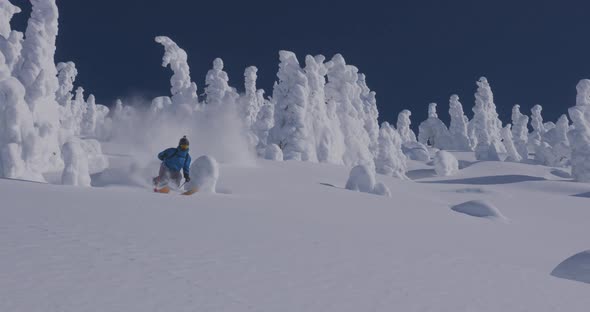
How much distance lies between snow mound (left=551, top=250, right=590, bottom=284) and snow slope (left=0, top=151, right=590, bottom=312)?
1.25 ft

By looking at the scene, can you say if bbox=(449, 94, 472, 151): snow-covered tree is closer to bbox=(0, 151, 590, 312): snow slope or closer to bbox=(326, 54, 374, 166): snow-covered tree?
bbox=(326, 54, 374, 166): snow-covered tree

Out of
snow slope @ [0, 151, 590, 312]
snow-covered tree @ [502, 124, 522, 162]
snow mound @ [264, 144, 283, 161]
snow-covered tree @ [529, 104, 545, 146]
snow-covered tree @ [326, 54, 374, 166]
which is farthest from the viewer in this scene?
snow-covered tree @ [529, 104, 545, 146]

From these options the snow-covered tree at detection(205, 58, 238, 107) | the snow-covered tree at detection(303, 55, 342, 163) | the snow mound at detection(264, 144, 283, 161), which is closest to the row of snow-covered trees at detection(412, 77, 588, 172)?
the snow-covered tree at detection(303, 55, 342, 163)

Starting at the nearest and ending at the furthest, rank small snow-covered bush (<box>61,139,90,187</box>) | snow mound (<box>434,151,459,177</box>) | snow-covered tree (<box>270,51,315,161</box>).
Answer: small snow-covered bush (<box>61,139,90,187</box>) → snow-covered tree (<box>270,51,315,161</box>) → snow mound (<box>434,151,459,177</box>)

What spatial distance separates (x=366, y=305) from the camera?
149 inches

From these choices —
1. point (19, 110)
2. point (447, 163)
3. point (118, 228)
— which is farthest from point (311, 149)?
point (118, 228)

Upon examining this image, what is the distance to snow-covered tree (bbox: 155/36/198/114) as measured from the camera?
48.0 m

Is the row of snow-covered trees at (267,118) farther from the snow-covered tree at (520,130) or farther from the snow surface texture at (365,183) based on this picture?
the snow surface texture at (365,183)

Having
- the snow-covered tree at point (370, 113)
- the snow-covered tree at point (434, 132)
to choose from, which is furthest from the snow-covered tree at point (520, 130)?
the snow-covered tree at point (370, 113)

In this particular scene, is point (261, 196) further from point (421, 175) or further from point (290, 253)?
point (421, 175)

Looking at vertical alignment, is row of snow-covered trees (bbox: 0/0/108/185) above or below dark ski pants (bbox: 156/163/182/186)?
above

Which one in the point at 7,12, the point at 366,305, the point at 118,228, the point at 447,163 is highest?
the point at 7,12

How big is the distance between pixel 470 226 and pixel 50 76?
18.2 meters

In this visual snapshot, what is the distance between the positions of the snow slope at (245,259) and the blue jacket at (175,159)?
1.11 meters
